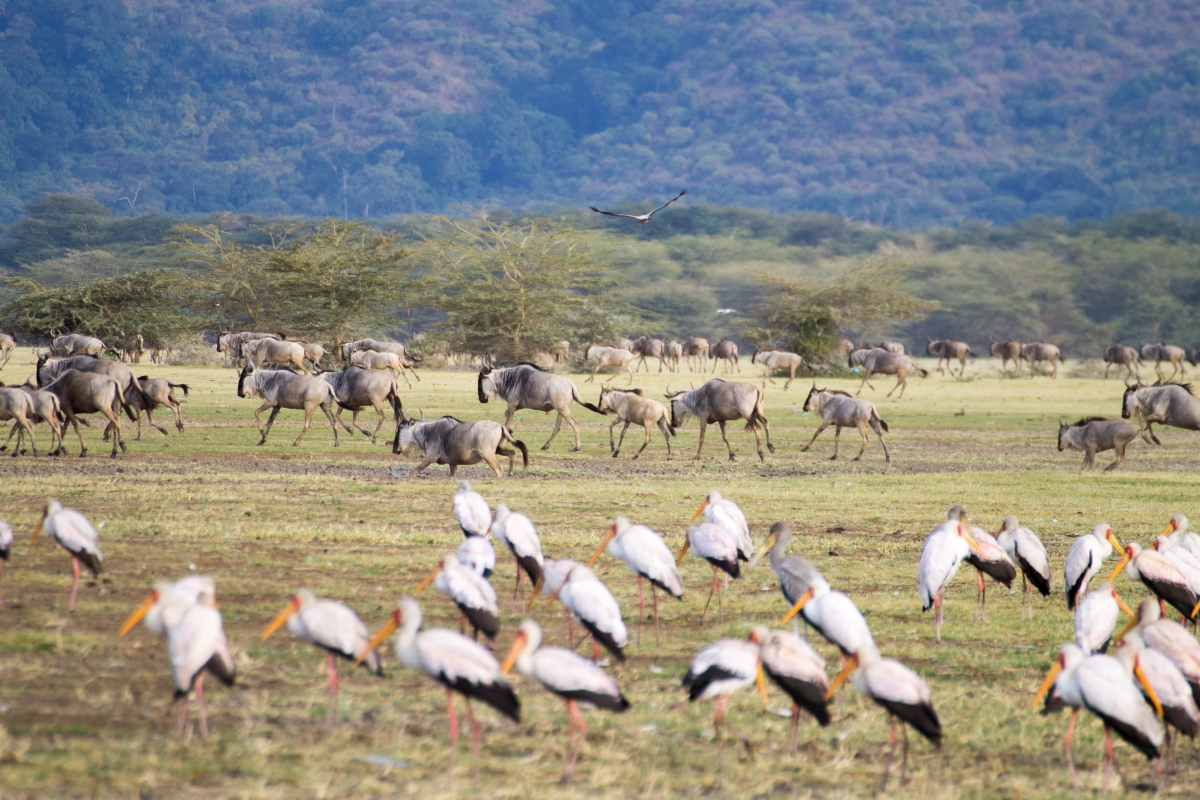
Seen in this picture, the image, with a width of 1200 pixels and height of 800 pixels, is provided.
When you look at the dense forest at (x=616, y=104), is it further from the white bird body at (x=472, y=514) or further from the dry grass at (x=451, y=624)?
the white bird body at (x=472, y=514)

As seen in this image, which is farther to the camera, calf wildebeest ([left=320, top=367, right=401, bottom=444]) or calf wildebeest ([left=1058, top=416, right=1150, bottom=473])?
calf wildebeest ([left=320, top=367, right=401, bottom=444])

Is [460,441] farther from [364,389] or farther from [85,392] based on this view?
[85,392]

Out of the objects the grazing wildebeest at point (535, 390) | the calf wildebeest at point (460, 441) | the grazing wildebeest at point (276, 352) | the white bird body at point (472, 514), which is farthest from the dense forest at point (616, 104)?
the white bird body at point (472, 514)

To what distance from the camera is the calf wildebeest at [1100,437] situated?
16.3 meters

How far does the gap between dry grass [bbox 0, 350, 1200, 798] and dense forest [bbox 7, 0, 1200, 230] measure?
451 feet

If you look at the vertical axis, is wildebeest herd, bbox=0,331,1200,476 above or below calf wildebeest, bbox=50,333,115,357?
above

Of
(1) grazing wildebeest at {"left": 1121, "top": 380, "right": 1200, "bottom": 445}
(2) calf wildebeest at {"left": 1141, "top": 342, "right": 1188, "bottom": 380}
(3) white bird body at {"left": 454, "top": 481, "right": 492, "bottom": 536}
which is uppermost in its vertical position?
(3) white bird body at {"left": 454, "top": 481, "right": 492, "bottom": 536}

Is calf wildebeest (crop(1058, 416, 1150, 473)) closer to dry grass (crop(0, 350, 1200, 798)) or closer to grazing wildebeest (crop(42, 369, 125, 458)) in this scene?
dry grass (crop(0, 350, 1200, 798))

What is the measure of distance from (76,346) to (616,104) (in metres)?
160

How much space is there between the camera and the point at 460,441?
13727 mm

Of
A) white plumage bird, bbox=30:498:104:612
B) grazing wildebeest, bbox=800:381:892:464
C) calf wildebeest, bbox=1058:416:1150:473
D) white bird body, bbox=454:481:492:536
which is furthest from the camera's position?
grazing wildebeest, bbox=800:381:892:464

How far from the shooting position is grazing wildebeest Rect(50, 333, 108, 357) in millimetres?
30719

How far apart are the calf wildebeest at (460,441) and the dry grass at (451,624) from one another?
Answer: 47 centimetres

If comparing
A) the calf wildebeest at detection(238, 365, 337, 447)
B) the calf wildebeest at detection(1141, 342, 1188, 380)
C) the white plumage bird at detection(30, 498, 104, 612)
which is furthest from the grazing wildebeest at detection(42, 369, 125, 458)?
the calf wildebeest at detection(1141, 342, 1188, 380)
